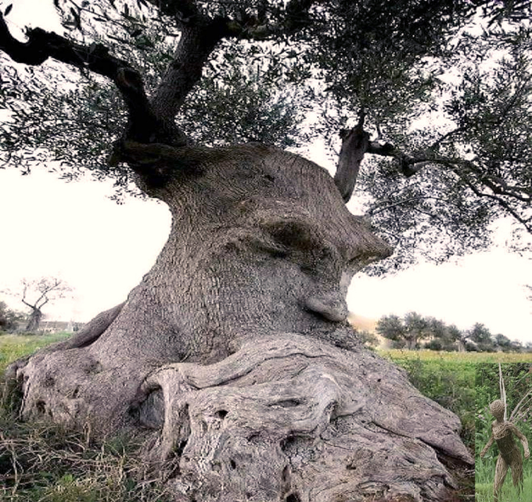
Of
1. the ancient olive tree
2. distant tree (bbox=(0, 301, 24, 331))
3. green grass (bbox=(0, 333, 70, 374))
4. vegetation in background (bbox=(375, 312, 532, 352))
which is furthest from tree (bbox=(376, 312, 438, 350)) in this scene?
distant tree (bbox=(0, 301, 24, 331))

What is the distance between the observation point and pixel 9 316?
23500mm

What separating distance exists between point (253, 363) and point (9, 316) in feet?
70.3

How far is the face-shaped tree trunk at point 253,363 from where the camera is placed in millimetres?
4125

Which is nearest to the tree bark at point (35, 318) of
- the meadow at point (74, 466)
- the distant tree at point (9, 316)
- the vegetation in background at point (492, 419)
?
→ the distant tree at point (9, 316)

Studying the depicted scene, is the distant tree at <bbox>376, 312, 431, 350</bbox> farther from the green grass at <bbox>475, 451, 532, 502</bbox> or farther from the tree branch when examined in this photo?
the green grass at <bbox>475, 451, 532, 502</bbox>

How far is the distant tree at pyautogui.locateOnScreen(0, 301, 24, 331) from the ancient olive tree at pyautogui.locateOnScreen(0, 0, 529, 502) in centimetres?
1430

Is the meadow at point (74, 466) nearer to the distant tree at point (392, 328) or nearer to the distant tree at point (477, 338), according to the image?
the distant tree at point (477, 338)

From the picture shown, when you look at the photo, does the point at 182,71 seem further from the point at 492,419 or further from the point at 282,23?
the point at 492,419

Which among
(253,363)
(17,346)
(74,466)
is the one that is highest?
(253,363)

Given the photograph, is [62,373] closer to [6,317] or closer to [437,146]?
[437,146]

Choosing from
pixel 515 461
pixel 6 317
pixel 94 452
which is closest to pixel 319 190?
pixel 94 452

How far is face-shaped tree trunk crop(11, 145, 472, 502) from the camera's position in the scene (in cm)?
412

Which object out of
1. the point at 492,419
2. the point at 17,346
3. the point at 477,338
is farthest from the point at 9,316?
the point at 492,419

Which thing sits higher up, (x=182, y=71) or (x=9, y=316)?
(x=182, y=71)
